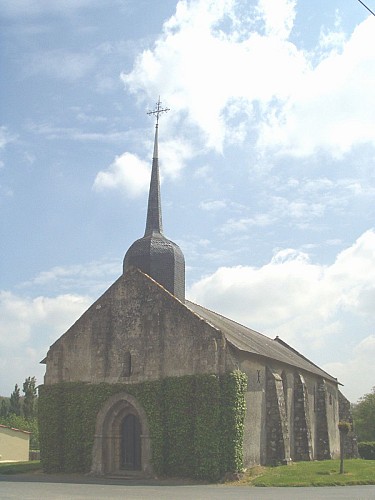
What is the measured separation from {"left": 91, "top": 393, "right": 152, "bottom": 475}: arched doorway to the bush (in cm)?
2232

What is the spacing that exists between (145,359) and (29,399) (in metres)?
49.8

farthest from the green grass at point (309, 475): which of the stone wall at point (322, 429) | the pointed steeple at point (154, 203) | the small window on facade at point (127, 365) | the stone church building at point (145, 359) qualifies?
the pointed steeple at point (154, 203)

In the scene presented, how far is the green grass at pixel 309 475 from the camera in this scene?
21266mm

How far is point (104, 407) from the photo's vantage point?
87.3ft

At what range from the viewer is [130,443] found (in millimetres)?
26578

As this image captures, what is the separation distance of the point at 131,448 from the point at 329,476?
29.4 feet

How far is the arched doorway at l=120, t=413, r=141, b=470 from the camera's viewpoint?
2636cm

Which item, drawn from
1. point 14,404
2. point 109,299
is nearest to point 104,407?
point 109,299

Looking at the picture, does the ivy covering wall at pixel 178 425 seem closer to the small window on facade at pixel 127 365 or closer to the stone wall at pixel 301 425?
the small window on facade at pixel 127 365

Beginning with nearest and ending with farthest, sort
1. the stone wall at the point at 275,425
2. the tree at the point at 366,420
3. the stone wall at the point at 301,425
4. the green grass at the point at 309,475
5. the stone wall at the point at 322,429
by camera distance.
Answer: the green grass at the point at 309,475
the stone wall at the point at 275,425
the stone wall at the point at 301,425
the stone wall at the point at 322,429
the tree at the point at 366,420

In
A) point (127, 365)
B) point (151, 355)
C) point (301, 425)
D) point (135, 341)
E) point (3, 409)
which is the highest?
point (135, 341)

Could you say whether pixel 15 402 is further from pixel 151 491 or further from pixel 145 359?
pixel 151 491

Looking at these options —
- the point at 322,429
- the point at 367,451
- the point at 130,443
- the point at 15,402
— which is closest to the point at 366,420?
the point at 367,451

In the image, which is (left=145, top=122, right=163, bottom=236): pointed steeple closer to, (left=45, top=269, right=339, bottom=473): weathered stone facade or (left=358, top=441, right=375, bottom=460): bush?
(left=45, top=269, right=339, bottom=473): weathered stone facade
